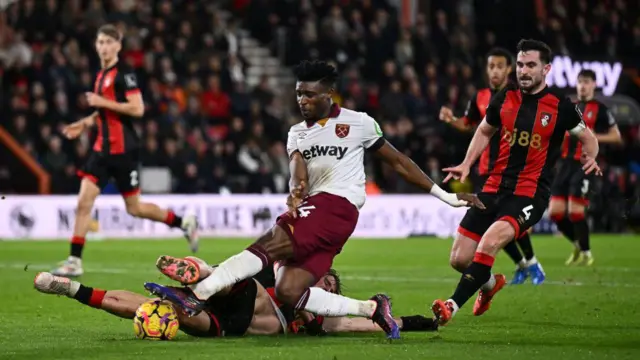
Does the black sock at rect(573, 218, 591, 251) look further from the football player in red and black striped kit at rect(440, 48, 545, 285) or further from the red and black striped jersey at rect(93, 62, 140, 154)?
the red and black striped jersey at rect(93, 62, 140, 154)

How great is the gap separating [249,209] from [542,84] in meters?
13.7

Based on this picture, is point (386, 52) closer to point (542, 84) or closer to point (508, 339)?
point (542, 84)

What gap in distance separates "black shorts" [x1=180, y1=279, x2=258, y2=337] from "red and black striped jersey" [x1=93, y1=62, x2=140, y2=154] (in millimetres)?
5987

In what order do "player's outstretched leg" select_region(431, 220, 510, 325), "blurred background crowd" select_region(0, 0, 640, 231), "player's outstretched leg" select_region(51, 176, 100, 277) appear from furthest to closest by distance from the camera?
"blurred background crowd" select_region(0, 0, 640, 231)
"player's outstretched leg" select_region(51, 176, 100, 277)
"player's outstretched leg" select_region(431, 220, 510, 325)

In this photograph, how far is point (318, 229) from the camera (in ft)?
27.0

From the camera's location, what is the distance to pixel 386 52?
27.7m

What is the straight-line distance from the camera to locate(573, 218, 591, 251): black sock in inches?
625

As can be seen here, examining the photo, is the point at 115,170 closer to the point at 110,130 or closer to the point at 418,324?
the point at 110,130

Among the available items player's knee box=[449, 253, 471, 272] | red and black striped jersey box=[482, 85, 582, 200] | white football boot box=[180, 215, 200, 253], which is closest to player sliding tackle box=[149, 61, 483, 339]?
red and black striped jersey box=[482, 85, 582, 200]

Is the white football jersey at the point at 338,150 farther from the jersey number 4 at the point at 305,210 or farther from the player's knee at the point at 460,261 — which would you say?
the player's knee at the point at 460,261

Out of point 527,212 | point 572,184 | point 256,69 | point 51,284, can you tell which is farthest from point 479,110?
point 256,69

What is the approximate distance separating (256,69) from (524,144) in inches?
778

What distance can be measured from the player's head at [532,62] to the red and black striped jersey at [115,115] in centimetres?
551

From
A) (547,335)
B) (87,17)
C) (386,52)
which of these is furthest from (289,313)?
(386,52)
